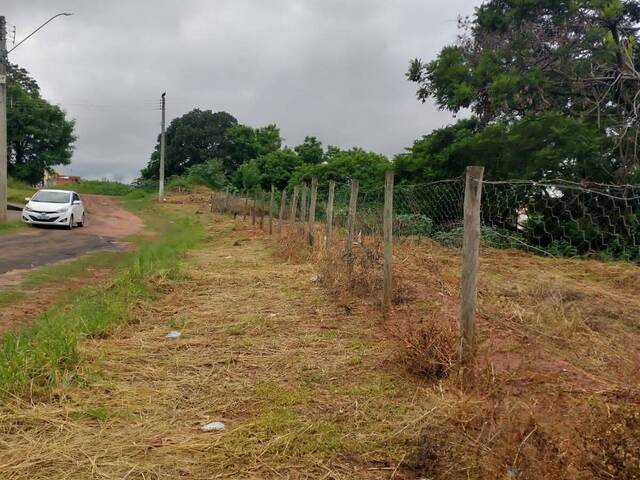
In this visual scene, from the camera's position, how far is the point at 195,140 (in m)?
51.9

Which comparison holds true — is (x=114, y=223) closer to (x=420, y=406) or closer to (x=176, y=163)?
(x=420, y=406)

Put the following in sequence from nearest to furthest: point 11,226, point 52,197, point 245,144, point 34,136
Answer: point 11,226
point 52,197
point 34,136
point 245,144

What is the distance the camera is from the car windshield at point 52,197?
782 inches

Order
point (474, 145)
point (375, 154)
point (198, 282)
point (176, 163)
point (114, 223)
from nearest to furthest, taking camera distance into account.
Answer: point (198, 282)
point (474, 145)
point (114, 223)
point (375, 154)
point (176, 163)

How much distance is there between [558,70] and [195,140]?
39672 millimetres

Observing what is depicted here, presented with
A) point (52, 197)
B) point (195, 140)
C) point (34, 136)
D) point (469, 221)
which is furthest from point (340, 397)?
point (195, 140)

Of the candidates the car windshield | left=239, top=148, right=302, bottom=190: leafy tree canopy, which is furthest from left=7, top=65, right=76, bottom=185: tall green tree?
the car windshield

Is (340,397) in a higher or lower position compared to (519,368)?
lower

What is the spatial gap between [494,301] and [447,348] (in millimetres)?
2518

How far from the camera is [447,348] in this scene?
4250 millimetres

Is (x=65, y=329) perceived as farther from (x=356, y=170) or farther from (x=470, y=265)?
(x=356, y=170)

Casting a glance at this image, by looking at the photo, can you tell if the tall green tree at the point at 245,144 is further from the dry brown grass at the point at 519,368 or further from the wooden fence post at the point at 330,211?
the dry brown grass at the point at 519,368

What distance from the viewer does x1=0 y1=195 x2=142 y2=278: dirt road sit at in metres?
11.4

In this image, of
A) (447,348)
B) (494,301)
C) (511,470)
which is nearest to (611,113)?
(494,301)
